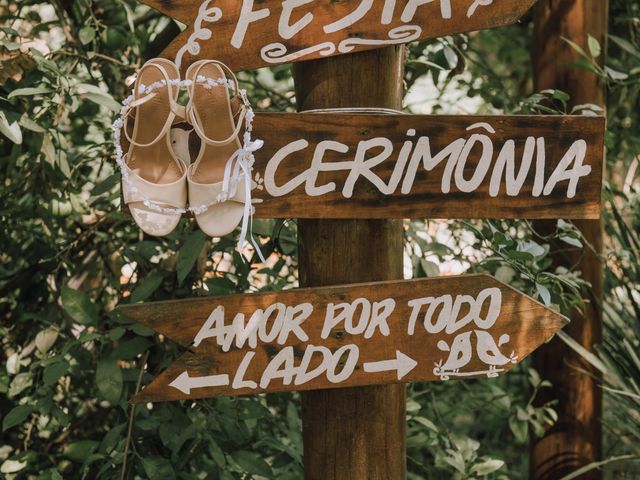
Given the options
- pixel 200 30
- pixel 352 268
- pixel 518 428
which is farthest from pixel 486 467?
pixel 200 30

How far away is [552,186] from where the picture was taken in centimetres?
132

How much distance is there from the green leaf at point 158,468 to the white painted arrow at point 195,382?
45 cm

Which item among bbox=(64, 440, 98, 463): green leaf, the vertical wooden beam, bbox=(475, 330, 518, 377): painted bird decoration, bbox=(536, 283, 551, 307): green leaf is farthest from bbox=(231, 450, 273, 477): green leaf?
bbox=(536, 283, 551, 307): green leaf

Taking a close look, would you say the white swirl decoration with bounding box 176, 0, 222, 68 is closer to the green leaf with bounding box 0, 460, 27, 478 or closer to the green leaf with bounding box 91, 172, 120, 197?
the green leaf with bounding box 91, 172, 120, 197

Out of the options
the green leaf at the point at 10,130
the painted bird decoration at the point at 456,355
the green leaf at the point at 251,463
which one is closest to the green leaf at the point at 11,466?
the green leaf at the point at 251,463

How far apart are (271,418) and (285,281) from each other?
1.76 ft

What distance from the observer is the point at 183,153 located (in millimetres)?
1264

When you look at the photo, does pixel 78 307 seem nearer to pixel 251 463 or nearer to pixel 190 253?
pixel 190 253

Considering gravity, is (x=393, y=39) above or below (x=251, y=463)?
above

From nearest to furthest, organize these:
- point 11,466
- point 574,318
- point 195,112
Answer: point 195,112, point 11,466, point 574,318

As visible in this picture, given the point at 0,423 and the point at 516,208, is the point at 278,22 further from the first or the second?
the point at 0,423

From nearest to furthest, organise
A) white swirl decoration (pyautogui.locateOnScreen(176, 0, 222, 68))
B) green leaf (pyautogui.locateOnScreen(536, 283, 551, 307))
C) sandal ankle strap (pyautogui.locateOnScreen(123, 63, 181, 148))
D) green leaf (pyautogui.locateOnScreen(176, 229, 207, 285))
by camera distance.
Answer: sandal ankle strap (pyautogui.locateOnScreen(123, 63, 181, 148)) → white swirl decoration (pyautogui.locateOnScreen(176, 0, 222, 68)) → green leaf (pyautogui.locateOnScreen(536, 283, 551, 307)) → green leaf (pyautogui.locateOnScreen(176, 229, 207, 285))

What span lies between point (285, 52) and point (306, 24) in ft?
0.21

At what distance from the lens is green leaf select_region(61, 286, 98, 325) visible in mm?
1701
